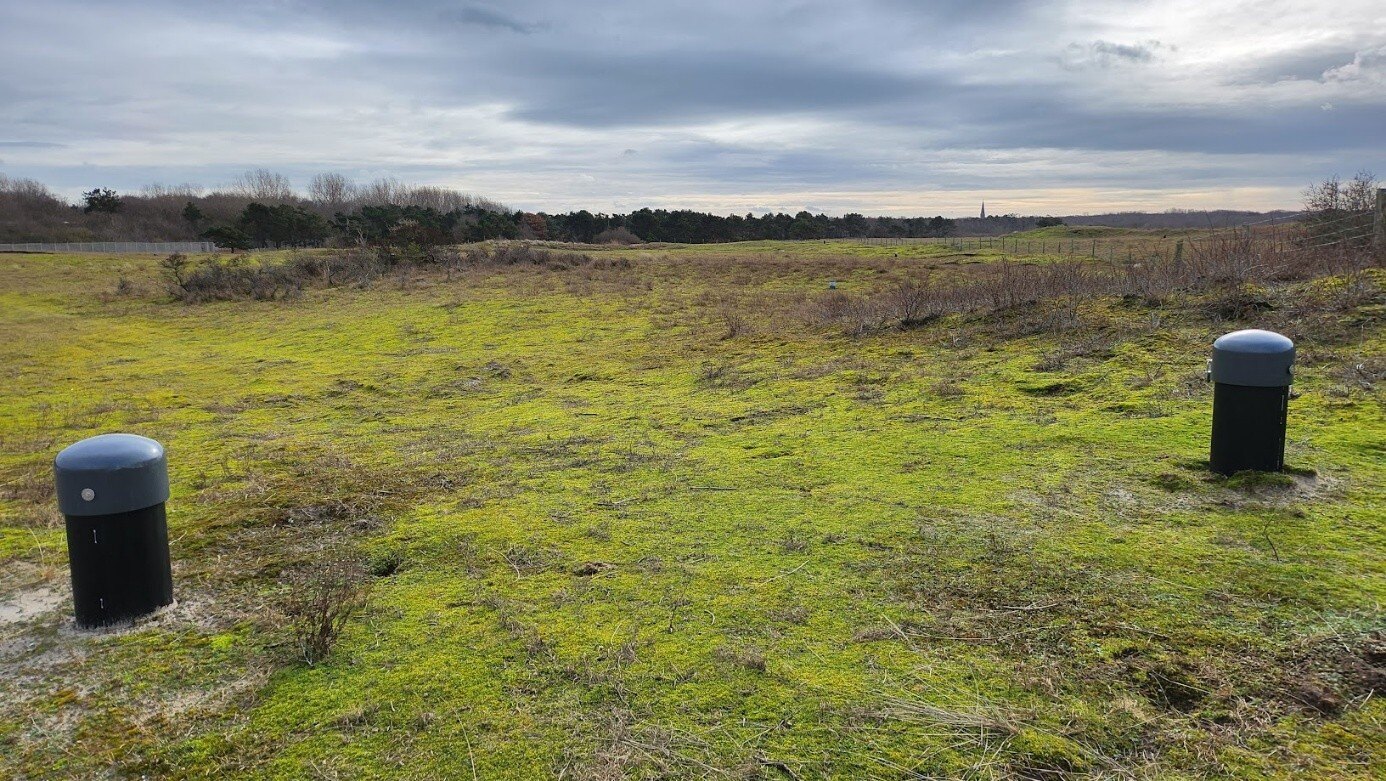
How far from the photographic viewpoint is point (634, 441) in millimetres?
7828

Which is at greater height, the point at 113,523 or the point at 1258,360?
the point at 1258,360

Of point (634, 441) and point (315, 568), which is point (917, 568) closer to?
point (315, 568)

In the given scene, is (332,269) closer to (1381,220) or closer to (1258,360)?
(1381,220)

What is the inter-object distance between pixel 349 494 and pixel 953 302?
1043cm

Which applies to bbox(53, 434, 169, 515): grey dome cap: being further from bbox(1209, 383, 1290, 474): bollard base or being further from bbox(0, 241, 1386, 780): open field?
bbox(1209, 383, 1290, 474): bollard base

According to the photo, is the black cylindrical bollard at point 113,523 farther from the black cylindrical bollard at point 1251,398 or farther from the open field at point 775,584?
the black cylindrical bollard at point 1251,398

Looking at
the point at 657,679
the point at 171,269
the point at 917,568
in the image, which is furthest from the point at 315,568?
the point at 171,269

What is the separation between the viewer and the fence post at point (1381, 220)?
1174 centimetres

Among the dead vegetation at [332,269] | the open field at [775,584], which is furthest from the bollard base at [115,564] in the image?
the dead vegetation at [332,269]

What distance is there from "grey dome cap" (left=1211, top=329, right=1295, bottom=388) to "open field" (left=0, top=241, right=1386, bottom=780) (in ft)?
2.01

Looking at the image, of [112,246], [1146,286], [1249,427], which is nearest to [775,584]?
[1249,427]

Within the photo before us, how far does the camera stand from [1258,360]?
480 cm

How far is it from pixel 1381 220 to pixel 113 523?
50.4 feet

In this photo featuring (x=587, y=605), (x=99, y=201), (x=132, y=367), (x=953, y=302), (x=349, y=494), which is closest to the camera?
(x=587, y=605)
